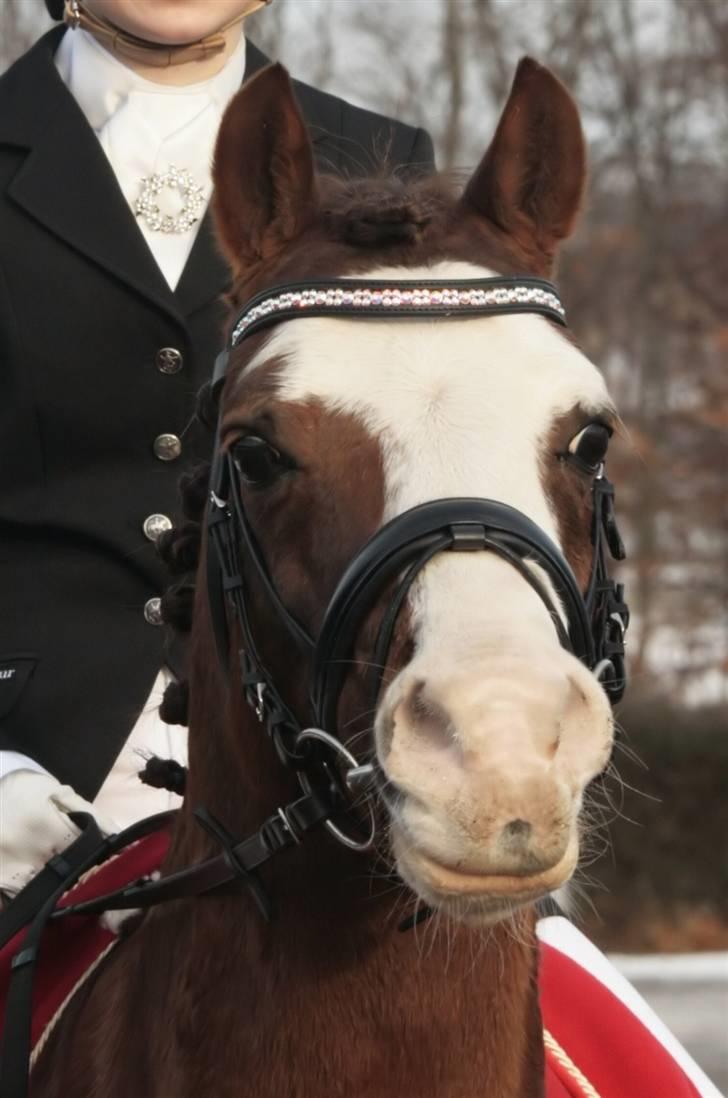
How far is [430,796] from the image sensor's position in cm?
235

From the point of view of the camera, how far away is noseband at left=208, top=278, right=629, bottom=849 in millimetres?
2537

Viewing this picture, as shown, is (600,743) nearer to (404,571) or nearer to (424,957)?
(404,571)

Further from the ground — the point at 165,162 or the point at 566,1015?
the point at 165,162

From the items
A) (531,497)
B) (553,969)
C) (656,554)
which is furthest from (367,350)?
(656,554)

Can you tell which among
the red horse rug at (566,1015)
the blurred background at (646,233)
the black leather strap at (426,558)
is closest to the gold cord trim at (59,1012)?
the red horse rug at (566,1015)

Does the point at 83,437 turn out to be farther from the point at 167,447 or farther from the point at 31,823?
the point at 31,823

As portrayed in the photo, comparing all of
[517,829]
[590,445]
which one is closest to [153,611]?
[590,445]

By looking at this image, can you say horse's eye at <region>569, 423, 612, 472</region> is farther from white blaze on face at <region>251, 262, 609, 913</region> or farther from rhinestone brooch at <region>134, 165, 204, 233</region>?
rhinestone brooch at <region>134, 165, 204, 233</region>

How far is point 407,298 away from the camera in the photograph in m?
2.84

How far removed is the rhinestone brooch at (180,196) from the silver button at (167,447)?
471 mm

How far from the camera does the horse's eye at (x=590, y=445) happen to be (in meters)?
2.80

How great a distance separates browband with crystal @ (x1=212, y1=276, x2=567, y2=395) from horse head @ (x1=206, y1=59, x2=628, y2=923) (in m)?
0.01

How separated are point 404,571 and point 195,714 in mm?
729

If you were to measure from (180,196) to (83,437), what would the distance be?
57 centimetres
